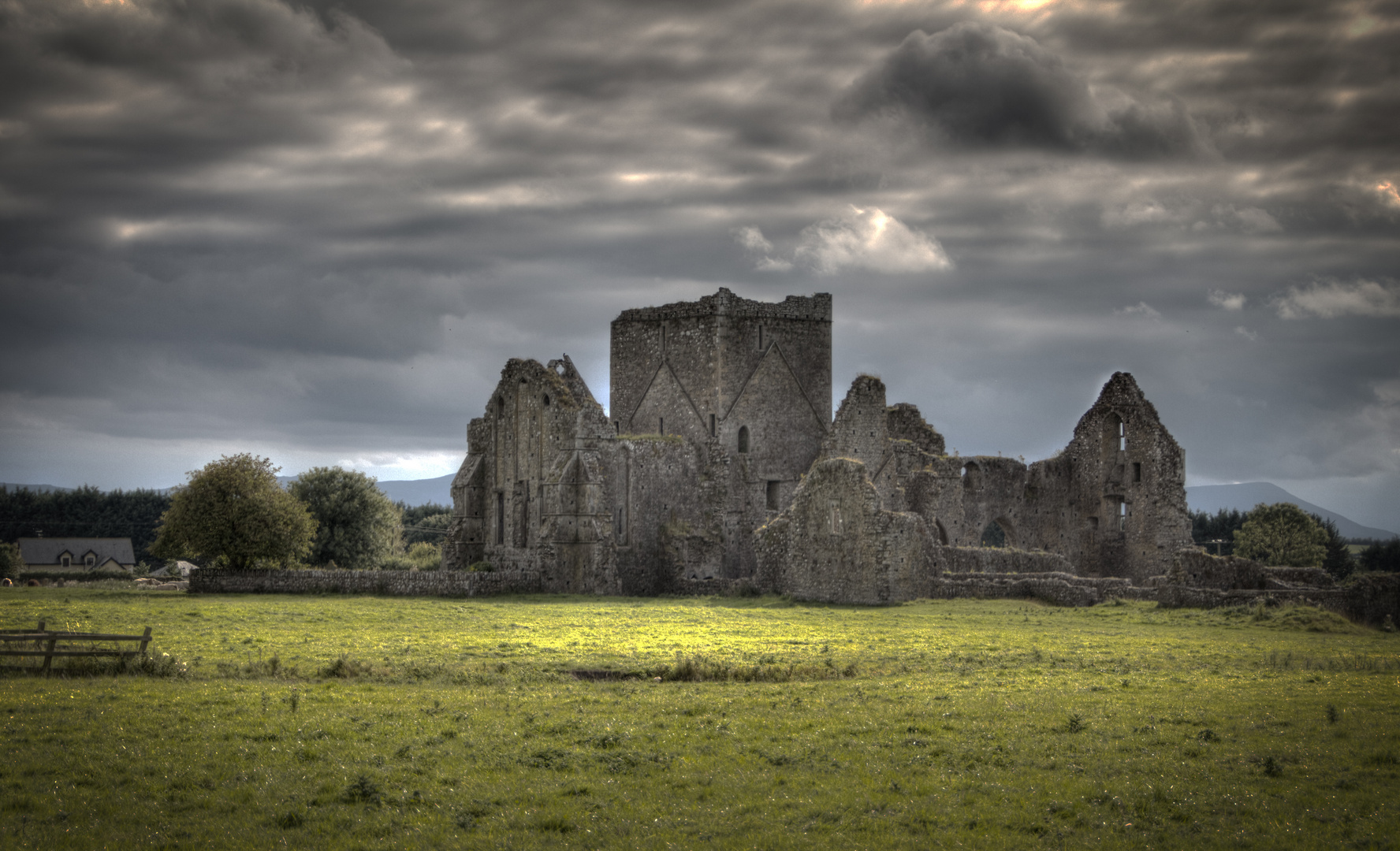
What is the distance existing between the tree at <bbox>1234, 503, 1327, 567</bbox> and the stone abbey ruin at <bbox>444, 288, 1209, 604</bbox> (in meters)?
28.5

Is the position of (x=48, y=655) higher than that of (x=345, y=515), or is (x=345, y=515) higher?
(x=345, y=515)

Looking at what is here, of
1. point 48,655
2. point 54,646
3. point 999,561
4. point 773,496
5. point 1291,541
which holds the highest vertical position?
point 773,496

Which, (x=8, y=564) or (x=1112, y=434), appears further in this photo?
(x=8, y=564)

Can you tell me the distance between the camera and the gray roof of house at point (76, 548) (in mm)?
108688

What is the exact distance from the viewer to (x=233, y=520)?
49.1 m

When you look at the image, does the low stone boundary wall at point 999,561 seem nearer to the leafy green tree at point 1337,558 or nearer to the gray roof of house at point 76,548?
the leafy green tree at point 1337,558

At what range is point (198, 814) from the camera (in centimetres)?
1359

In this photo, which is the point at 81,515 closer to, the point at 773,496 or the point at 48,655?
the point at 773,496

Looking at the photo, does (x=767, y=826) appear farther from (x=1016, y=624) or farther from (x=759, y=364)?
(x=759, y=364)

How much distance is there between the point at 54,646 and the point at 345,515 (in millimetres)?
49968

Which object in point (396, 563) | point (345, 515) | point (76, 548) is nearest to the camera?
point (345, 515)

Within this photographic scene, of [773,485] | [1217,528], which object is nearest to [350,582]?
[773,485]

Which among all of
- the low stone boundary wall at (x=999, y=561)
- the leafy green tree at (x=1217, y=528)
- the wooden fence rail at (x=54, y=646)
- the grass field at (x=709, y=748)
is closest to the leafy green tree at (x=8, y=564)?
the grass field at (x=709, y=748)

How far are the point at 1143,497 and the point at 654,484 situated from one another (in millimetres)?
24055
